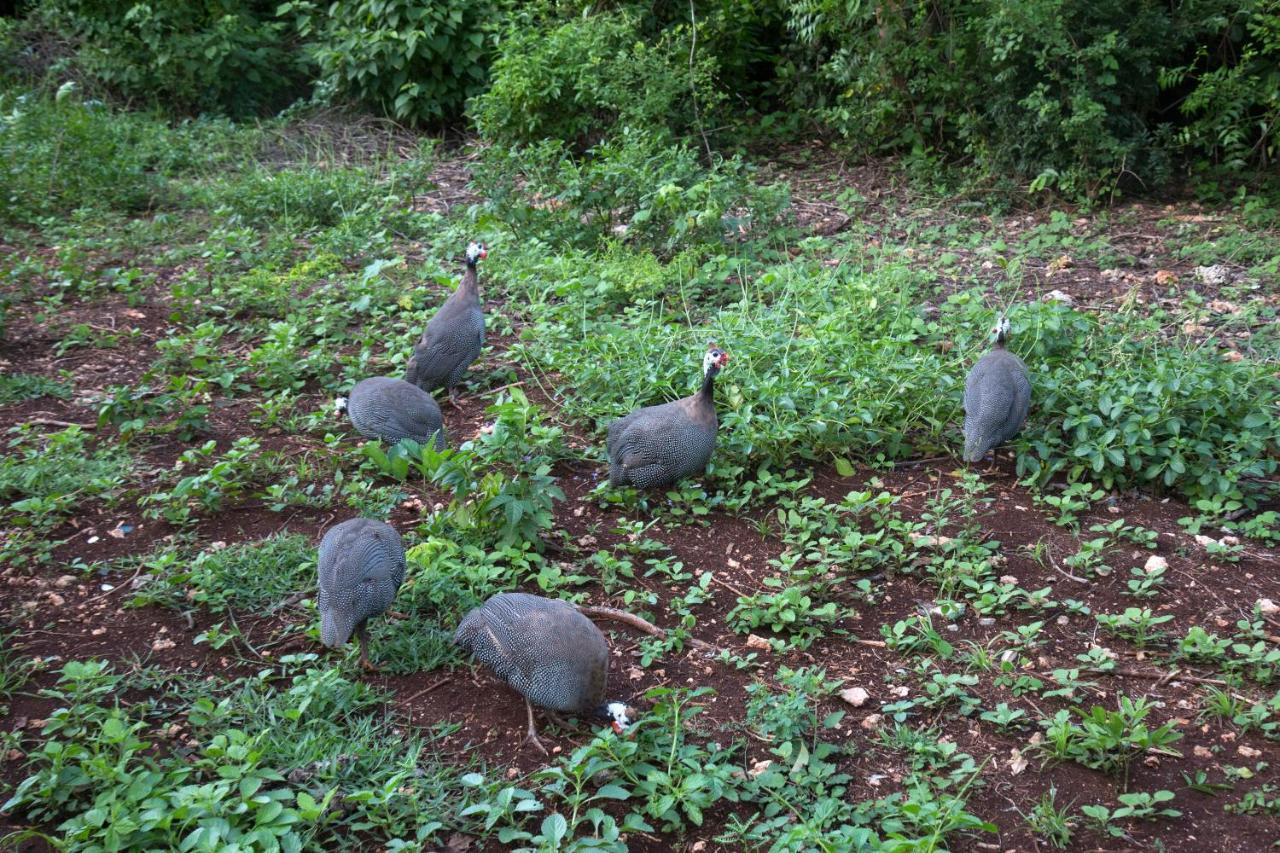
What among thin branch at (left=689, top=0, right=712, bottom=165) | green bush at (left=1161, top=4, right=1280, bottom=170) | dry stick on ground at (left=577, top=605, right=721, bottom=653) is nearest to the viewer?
dry stick on ground at (left=577, top=605, right=721, bottom=653)

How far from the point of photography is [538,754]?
130 inches

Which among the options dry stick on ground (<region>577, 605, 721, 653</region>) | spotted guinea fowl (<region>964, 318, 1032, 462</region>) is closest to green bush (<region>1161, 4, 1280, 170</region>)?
spotted guinea fowl (<region>964, 318, 1032, 462</region>)

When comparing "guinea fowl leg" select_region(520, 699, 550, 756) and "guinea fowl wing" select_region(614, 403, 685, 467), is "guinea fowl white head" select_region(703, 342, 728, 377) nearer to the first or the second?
"guinea fowl wing" select_region(614, 403, 685, 467)

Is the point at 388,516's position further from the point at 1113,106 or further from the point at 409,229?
the point at 1113,106

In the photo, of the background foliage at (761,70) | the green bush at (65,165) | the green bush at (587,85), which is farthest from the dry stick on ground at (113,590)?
the green bush at (587,85)

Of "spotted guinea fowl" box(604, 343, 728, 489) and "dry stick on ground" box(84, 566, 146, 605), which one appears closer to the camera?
"dry stick on ground" box(84, 566, 146, 605)

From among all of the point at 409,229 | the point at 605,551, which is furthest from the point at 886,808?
the point at 409,229

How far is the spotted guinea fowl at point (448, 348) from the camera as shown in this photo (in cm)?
550

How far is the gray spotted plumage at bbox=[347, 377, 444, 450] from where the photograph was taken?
479cm

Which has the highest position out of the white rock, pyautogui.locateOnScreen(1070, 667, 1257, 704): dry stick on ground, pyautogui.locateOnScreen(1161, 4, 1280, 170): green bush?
pyautogui.locateOnScreen(1161, 4, 1280, 170): green bush

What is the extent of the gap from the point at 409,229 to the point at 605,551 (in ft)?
14.5

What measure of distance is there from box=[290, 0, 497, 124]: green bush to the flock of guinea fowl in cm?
430

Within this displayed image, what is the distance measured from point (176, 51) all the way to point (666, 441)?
784 centimetres

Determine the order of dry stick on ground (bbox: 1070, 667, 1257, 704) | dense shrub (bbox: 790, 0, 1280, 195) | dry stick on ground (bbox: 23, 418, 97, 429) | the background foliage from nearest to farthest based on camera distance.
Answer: dry stick on ground (bbox: 1070, 667, 1257, 704)
dry stick on ground (bbox: 23, 418, 97, 429)
dense shrub (bbox: 790, 0, 1280, 195)
the background foliage
